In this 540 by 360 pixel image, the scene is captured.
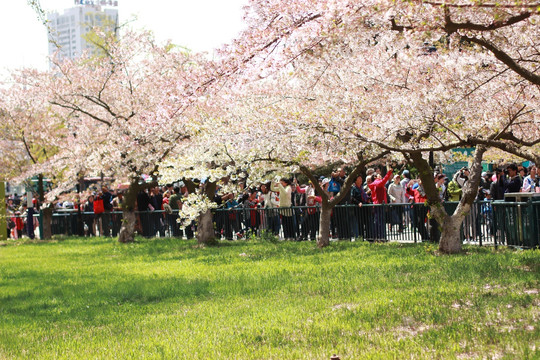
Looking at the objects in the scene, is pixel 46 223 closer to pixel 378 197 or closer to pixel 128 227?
pixel 128 227

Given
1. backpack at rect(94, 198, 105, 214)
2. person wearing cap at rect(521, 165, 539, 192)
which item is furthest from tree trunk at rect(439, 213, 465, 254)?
backpack at rect(94, 198, 105, 214)

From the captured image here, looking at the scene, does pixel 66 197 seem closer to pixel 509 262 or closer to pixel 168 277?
pixel 168 277

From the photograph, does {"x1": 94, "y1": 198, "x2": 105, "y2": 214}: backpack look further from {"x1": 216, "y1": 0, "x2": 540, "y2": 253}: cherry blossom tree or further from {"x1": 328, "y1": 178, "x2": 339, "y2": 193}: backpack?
{"x1": 216, "y1": 0, "x2": 540, "y2": 253}: cherry blossom tree

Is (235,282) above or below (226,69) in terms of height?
below

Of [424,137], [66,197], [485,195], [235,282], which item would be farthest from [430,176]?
[66,197]

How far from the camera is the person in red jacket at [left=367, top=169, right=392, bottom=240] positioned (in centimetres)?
1739

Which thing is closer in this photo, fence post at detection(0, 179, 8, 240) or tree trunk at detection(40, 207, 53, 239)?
fence post at detection(0, 179, 8, 240)

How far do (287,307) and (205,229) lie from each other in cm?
1102

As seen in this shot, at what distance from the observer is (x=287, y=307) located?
893cm

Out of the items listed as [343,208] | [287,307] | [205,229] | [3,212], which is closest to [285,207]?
[343,208]

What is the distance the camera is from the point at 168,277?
12938mm

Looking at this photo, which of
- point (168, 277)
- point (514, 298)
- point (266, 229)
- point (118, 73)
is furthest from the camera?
point (118, 73)

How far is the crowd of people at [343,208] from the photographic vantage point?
16.9 m

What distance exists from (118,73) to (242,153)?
384 inches
